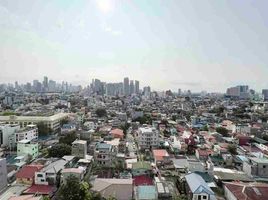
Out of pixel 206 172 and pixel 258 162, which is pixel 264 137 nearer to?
pixel 258 162

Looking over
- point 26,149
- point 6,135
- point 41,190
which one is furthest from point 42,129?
point 41,190

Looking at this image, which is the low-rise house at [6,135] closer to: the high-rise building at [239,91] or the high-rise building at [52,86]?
the high-rise building at [239,91]

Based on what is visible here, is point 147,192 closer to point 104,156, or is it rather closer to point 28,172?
point 104,156

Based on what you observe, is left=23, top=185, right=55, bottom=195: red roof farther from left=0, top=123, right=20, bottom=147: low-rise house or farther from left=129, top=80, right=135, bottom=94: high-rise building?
left=129, top=80, right=135, bottom=94: high-rise building

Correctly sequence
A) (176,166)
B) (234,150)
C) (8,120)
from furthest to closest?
(8,120) → (234,150) → (176,166)

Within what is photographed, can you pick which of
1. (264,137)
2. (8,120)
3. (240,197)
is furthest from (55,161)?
(264,137)

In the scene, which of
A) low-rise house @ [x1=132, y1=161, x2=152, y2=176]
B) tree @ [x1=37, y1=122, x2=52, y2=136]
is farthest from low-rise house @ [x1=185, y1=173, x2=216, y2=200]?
tree @ [x1=37, y1=122, x2=52, y2=136]

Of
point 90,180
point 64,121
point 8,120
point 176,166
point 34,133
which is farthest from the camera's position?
point 64,121
